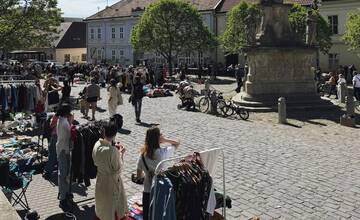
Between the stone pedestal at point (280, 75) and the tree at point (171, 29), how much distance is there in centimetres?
2342

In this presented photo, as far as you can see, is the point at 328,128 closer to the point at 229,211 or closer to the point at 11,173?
the point at 229,211

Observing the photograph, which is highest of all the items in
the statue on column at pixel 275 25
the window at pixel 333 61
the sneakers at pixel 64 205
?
the statue on column at pixel 275 25

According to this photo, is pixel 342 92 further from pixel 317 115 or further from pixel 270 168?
pixel 270 168

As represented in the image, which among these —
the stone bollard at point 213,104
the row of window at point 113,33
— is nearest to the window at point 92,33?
the row of window at point 113,33

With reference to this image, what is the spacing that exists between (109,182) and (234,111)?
14408 mm

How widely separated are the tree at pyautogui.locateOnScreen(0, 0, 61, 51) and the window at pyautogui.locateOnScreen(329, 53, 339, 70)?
1146 inches

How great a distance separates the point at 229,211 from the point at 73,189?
10.9 feet

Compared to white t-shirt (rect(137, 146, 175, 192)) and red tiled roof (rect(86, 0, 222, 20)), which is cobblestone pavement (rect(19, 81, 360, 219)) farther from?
red tiled roof (rect(86, 0, 222, 20))

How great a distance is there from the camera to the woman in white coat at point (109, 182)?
6.91 metres

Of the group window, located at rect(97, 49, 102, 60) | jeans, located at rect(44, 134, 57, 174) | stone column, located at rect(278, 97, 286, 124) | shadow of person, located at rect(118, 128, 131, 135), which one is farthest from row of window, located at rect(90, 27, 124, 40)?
jeans, located at rect(44, 134, 57, 174)

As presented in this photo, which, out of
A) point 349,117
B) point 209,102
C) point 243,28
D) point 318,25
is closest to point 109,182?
point 349,117

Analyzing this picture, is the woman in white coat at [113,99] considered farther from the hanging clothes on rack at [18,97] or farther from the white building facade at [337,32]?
the white building facade at [337,32]

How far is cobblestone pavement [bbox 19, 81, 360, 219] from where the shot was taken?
29.3 ft

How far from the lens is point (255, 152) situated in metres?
13.6
